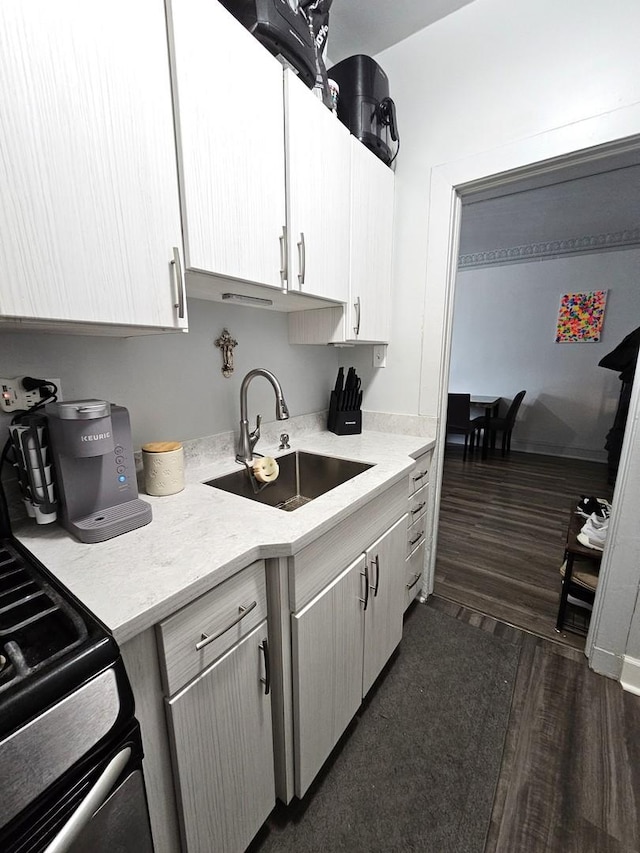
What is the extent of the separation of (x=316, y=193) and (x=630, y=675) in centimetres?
223

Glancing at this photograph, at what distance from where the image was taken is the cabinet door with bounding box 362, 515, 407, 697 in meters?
1.19

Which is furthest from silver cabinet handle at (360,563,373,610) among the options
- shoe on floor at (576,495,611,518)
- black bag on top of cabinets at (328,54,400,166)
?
black bag on top of cabinets at (328,54,400,166)

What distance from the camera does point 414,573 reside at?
1.75 meters

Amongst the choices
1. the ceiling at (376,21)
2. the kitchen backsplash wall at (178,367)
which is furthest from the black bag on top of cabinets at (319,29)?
the kitchen backsplash wall at (178,367)

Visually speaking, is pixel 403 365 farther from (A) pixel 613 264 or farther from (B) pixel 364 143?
(A) pixel 613 264

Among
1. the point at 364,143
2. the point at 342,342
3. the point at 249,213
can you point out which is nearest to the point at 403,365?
the point at 342,342

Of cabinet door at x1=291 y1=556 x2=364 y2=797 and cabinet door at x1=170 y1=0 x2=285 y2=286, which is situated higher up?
cabinet door at x1=170 y1=0 x2=285 y2=286

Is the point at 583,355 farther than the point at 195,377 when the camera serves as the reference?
Yes

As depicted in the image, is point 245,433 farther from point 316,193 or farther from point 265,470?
point 316,193

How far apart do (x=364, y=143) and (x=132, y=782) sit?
2.03m

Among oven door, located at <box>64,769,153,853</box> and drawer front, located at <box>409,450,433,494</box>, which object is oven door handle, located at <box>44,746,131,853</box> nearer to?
oven door, located at <box>64,769,153,853</box>

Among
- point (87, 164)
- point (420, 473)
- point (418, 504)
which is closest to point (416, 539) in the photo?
point (418, 504)

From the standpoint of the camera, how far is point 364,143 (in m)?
1.45

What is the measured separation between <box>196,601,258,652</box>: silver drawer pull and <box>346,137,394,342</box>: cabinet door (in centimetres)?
112
